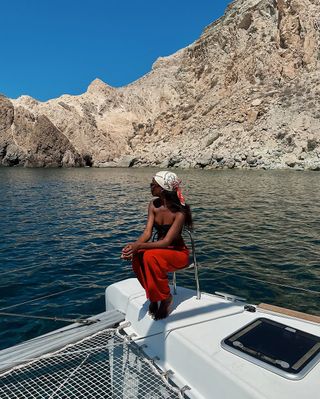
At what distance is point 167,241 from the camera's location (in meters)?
4.78

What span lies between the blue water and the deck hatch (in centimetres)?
401

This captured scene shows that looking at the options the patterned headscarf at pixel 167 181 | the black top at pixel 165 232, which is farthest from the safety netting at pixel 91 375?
the patterned headscarf at pixel 167 181

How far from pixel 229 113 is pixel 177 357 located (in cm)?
8319

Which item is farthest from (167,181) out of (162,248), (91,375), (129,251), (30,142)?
(30,142)

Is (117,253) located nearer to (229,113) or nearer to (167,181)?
(167,181)

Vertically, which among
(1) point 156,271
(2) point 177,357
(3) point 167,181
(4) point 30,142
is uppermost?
(4) point 30,142

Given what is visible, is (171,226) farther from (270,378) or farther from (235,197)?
(235,197)

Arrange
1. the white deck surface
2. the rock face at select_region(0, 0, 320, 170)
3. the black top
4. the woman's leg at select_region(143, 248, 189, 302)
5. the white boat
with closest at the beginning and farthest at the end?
the white deck surface < the white boat < the woman's leg at select_region(143, 248, 189, 302) < the black top < the rock face at select_region(0, 0, 320, 170)

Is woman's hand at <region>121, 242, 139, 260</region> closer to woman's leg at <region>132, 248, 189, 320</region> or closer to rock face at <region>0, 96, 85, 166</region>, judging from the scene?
woman's leg at <region>132, 248, 189, 320</region>

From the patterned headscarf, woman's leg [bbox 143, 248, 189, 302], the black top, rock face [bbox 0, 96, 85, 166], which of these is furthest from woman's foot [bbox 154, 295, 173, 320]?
rock face [bbox 0, 96, 85, 166]

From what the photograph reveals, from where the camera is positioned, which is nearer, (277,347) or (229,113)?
(277,347)

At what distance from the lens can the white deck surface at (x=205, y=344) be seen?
3277 millimetres

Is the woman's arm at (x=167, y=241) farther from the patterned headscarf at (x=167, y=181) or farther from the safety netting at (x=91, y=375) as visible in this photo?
the safety netting at (x=91, y=375)

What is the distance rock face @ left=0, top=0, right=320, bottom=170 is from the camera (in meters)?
71.1
